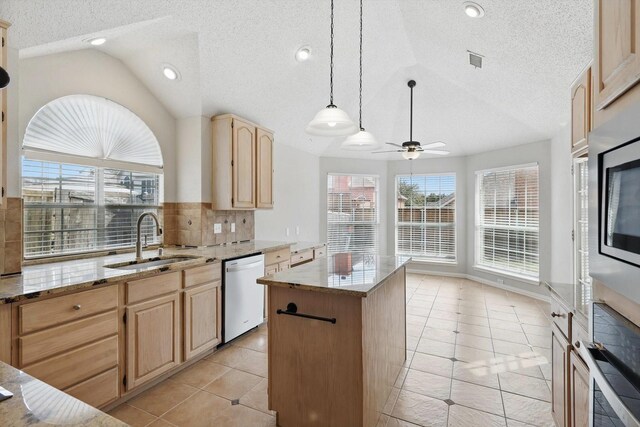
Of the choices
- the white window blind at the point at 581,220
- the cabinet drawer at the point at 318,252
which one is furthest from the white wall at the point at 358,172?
the white window blind at the point at 581,220

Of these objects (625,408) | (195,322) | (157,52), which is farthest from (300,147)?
(625,408)

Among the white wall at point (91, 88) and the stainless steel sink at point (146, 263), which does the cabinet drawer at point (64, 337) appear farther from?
the white wall at point (91, 88)

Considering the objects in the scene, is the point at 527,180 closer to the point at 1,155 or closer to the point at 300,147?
the point at 300,147

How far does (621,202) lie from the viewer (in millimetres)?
930

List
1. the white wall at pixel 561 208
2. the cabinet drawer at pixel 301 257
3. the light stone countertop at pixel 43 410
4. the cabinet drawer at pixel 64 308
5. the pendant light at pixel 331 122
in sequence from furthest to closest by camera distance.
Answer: the cabinet drawer at pixel 301 257 → the white wall at pixel 561 208 → the pendant light at pixel 331 122 → the cabinet drawer at pixel 64 308 → the light stone countertop at pixel 43 410

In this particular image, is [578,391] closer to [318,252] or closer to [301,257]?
[301,257]

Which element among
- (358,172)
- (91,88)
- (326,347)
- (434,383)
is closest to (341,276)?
(326,347)

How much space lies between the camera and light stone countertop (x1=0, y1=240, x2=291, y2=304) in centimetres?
179

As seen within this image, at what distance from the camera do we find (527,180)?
5141mm

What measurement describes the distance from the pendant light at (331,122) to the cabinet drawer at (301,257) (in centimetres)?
223

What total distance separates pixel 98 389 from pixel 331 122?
2.31 m

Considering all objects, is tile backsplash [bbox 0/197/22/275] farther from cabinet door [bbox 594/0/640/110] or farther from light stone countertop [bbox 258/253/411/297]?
cabinet door [bbox 594/0/640/110]

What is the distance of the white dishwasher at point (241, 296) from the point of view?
3141 millimetres

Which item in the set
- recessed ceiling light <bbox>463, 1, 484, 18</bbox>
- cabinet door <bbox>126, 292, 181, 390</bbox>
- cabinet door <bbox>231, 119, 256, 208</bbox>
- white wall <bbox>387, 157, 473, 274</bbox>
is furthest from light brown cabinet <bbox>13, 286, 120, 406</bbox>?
white wall <bbox>387, 157, 473, 274</bbox>
